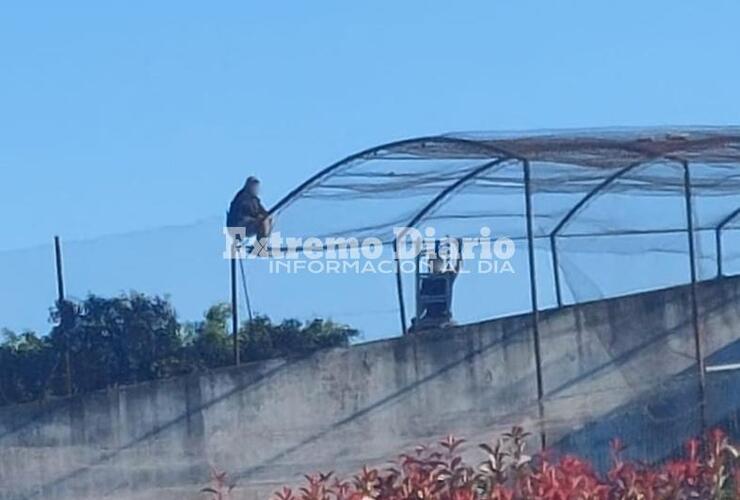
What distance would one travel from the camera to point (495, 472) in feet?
17.4

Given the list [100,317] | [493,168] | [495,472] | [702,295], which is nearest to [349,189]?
[493,168]

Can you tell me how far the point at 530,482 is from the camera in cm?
510

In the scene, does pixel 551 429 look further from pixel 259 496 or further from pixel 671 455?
pixel 259 496

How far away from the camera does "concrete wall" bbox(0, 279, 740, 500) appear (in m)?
11.2

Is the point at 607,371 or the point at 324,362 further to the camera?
the point at 607,371

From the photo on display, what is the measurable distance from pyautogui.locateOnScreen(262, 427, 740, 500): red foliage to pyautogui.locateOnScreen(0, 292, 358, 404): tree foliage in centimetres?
648

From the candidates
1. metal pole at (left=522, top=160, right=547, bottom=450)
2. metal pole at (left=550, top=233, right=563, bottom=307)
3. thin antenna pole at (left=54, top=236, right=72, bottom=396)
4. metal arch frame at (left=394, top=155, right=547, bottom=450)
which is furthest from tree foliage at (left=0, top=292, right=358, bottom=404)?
metal pole at (left=550, top=233, right=563, bottom=307)

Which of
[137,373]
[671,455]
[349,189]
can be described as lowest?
[671,455]

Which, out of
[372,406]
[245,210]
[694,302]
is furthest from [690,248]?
[245,210]

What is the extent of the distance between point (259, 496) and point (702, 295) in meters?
3.87

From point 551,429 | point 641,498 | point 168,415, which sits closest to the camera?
point 641,498

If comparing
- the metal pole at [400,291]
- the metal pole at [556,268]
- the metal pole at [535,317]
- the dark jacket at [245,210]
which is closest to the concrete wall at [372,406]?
the metal pole at [535,317]

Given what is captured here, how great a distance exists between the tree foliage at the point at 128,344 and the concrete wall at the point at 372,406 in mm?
461

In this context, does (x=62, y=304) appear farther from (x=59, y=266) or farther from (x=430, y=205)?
(x=430, y=205)
